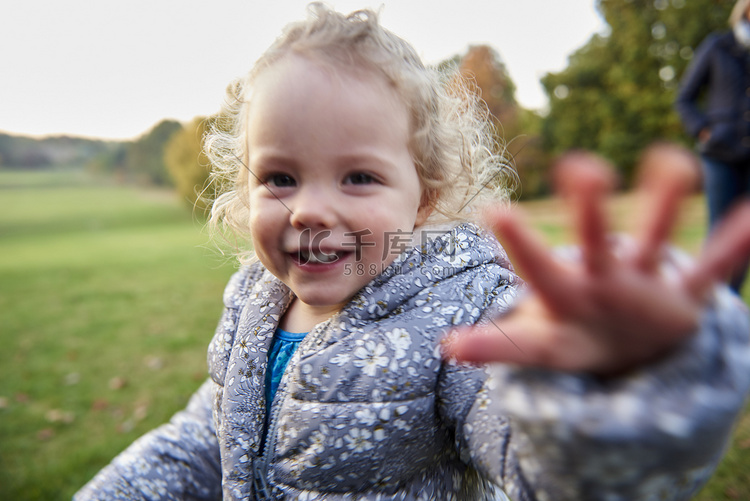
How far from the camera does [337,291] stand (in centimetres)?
124

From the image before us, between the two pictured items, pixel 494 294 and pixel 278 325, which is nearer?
pixel 494 294

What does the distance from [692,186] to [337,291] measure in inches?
35.4

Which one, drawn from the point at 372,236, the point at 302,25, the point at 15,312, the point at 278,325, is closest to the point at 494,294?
the point at 372,236

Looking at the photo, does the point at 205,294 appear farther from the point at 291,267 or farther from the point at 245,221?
the point at 291,267

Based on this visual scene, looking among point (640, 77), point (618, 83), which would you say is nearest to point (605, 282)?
point (640, 77)

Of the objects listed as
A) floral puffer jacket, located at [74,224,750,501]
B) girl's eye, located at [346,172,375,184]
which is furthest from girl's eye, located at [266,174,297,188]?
floral puffer jacket, located at [74,224,750,501]

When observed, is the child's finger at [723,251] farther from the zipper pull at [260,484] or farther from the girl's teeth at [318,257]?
the zipper pull at [260,484]

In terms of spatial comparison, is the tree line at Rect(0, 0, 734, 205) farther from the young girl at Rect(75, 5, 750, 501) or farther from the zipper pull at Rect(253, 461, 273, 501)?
the zipper pull at Rect(253, 461, 273, 501)

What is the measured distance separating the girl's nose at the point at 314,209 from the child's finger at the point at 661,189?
0.75 meters

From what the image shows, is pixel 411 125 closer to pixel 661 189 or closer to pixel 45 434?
pixel 661 189

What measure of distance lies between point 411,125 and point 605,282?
0.83m

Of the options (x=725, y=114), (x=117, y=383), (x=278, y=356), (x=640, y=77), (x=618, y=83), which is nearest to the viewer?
(x=278, y=356)

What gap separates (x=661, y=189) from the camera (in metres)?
0.48

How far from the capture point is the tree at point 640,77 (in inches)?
503
